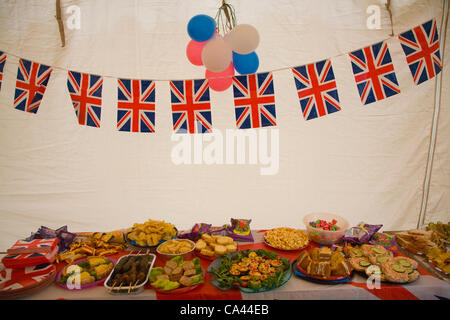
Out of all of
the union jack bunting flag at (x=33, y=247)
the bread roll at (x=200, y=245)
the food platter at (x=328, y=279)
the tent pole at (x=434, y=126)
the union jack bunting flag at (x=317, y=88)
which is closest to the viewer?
the food platter at (x=328, y=279)

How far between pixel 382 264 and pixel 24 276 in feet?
8.11

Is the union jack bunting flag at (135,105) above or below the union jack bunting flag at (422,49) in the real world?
below

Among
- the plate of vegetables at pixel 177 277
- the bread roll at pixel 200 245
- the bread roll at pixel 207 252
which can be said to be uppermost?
the bread roll at pixel 200 245

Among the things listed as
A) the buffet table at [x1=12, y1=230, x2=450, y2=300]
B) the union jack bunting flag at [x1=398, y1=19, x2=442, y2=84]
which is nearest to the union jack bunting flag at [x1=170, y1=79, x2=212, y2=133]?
the buffet table at [x1=12, y1=230, x2=450, y2=300]

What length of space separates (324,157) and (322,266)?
2151mm

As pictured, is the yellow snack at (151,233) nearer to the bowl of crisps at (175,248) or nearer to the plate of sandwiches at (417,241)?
the bowl of crisps at (175,248)

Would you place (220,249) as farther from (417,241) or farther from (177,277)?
(417,241)

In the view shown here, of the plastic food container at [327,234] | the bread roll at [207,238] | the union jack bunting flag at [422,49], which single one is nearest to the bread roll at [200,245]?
the bread roll at [207,238]

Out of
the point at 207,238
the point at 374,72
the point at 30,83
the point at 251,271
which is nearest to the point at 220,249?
the point at 207,238

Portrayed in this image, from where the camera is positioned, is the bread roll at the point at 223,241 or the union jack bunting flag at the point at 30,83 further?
the union jack bunting flag at the point at 30,83

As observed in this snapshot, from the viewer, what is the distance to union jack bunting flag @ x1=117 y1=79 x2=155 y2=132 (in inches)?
120

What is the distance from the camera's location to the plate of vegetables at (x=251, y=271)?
68.8 inches

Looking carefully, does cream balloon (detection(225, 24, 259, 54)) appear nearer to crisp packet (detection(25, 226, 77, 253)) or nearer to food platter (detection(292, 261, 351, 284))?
food platter (detection(292, 261, 351, 284))

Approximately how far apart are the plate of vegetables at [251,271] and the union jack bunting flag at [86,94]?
2.17 meters
